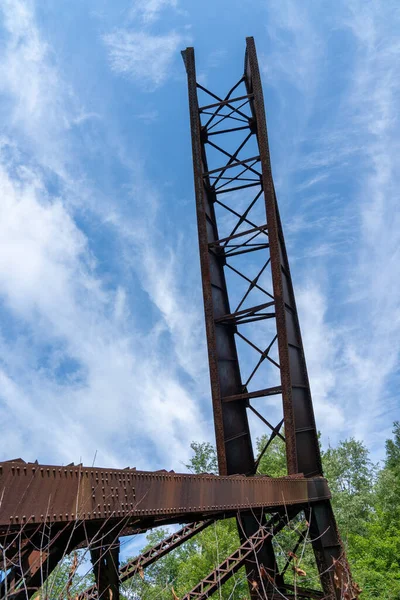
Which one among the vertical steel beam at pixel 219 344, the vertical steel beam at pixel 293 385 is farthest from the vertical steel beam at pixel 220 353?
the vertical steel beam at pixel 293 385

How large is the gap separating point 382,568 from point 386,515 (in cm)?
528

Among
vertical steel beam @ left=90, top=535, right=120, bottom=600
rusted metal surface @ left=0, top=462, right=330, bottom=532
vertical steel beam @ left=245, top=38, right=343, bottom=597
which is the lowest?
vertical steel beam @ left=90, top=535, right=120, bottom=600

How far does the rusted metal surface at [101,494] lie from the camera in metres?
3.36

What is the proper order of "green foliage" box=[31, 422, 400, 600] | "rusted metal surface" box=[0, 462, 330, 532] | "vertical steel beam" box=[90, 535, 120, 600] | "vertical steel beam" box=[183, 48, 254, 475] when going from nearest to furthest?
"rusted metal surface" box=[0, 462, 330, 532], "vertical steel beam" box=[90, 535, 120, 600], "vertical steel beam" box=[183, 48, 254, 475], "green foliage" box=[31, 422, 400, 600]

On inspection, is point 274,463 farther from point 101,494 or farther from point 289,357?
point 101,494

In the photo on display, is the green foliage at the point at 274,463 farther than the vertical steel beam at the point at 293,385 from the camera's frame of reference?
Yes

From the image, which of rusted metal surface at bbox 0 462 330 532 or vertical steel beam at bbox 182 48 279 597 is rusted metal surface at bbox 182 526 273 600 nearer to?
rusted metal surface at bbox 0 462 330 532

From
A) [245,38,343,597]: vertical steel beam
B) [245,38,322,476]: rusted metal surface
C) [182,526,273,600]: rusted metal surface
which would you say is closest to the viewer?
[182,526,273,600]: rusted metal surface

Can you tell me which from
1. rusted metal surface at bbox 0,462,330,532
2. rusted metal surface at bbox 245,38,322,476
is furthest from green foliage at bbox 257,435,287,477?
rusted metal surface at bbox 0,462,330,532

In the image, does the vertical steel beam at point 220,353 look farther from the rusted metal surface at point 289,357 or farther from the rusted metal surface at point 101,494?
the rusted metal surface at point 101,494

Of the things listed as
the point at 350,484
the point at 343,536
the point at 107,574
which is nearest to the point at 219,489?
the point at 107,574

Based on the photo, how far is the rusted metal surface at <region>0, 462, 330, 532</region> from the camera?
3355 mm

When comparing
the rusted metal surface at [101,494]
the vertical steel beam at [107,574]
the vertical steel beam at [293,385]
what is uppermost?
Result: the vertical steel beam at [293,385]

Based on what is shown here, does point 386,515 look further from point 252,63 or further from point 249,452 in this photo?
point 252,63
